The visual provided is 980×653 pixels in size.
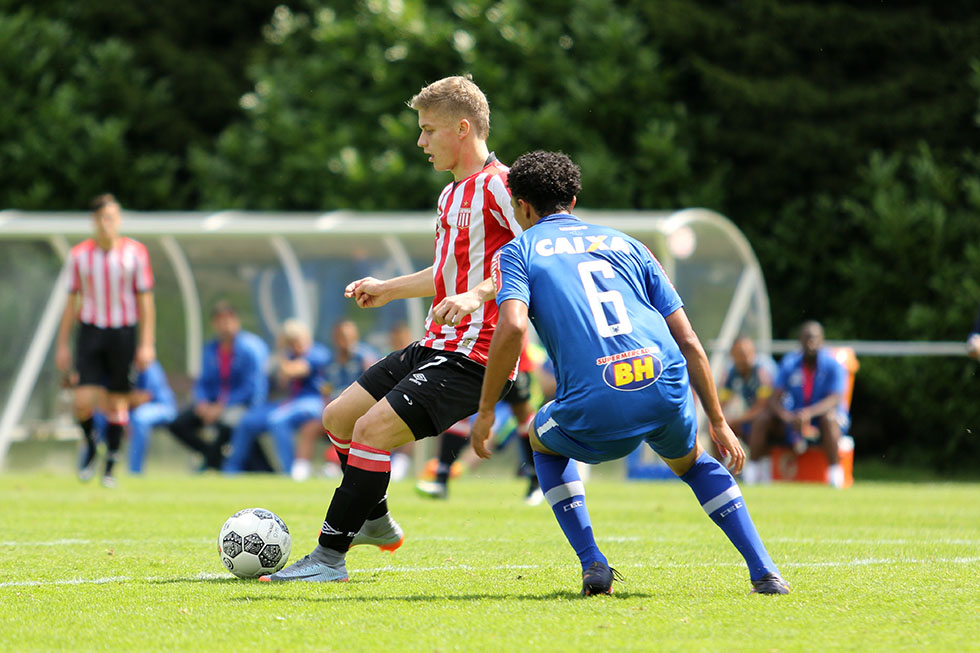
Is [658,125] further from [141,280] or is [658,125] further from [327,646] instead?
[327,646]

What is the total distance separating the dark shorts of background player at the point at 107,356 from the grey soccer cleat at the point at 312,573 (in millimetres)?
6673

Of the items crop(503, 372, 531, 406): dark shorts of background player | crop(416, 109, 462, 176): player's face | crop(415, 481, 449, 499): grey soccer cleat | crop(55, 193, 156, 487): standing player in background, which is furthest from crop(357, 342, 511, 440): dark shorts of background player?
crop(55, 193, 156, 487): standing player in background

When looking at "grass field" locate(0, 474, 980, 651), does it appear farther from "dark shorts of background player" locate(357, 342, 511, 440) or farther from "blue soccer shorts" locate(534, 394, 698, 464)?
"dark shorts of background player" locate(357, 342, 511, 440)

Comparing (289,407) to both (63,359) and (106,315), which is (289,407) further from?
(63,359)

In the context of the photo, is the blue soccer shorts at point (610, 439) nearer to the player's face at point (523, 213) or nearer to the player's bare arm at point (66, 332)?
the player's face at point (523, 213)

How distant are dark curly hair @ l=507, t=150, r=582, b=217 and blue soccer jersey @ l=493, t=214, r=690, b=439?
0.36ft

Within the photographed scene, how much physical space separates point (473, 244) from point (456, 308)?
2.77 ft

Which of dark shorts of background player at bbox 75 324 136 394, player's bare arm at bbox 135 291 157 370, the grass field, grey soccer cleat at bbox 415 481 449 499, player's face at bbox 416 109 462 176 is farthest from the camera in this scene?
dark shorts of background player at bbox 75 324 136 394

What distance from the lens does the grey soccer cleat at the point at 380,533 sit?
19.5 feet

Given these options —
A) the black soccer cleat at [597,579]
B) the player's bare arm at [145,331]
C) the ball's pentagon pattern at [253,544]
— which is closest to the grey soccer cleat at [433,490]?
the player's bare arm at [145,331]

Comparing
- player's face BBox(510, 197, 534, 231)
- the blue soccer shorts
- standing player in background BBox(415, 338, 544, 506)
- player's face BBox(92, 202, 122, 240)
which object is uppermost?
player's face BBox(510, 197, 534, 231)

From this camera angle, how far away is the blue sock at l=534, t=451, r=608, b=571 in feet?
17.0

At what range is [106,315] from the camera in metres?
11.8

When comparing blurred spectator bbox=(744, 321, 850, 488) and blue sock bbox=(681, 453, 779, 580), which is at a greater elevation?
blue sock bbox=(681, 453, 779, 580)
